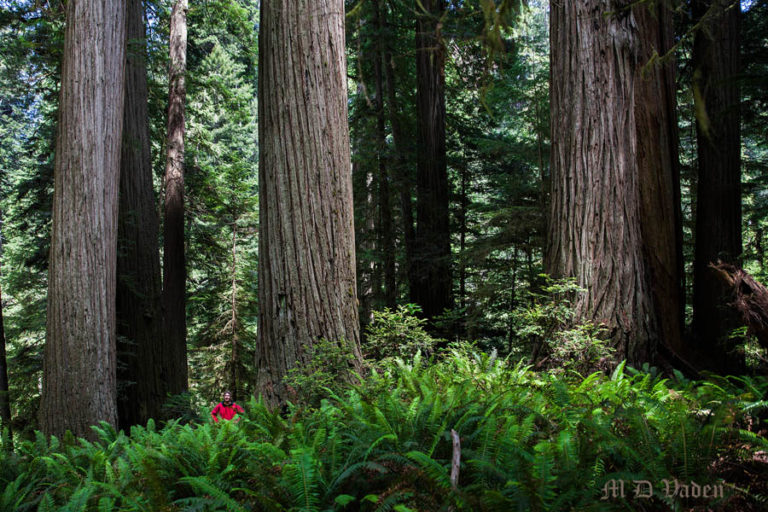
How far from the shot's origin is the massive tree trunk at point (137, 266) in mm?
9414

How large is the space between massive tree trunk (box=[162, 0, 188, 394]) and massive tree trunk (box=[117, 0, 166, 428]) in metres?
1.00

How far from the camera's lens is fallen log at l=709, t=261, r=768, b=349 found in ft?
12.9

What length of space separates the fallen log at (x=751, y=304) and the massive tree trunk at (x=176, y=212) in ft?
34.0

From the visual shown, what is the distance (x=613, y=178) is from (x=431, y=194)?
607 centimetres

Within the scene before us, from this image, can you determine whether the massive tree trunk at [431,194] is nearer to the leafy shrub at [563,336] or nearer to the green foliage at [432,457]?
the leafy shrub at [563,336]

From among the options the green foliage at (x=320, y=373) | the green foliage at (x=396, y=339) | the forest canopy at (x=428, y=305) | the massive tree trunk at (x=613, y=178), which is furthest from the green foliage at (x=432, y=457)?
the green foliage at (x=396, y=339)

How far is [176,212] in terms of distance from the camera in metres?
12.4

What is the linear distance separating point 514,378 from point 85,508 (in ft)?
11.3

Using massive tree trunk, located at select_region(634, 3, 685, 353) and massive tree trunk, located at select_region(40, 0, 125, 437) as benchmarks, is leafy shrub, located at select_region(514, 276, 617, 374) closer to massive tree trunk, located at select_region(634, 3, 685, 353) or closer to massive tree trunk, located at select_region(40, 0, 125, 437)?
massive tree trunk, located at select_region(634, 3, 685, 353)

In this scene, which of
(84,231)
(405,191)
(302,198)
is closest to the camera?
(302,198)

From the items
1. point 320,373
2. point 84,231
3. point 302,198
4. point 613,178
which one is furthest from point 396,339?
point 84,231

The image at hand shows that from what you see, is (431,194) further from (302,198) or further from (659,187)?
(302,198)

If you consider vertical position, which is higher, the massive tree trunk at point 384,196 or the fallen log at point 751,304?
the massive tree trunk at point 384,196

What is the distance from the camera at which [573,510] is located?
6.68 feet
